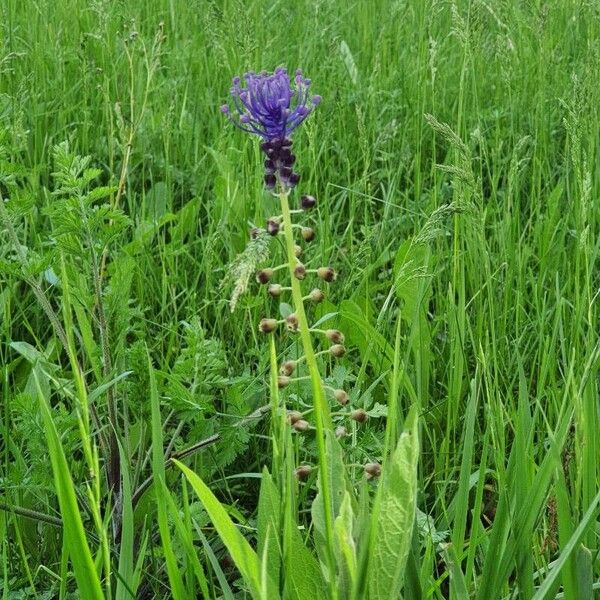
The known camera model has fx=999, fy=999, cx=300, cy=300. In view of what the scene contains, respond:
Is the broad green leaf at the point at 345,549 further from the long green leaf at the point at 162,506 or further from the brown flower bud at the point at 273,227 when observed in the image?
the brown flower bud at the point at 273,227

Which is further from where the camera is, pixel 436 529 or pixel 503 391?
pixel 503 391

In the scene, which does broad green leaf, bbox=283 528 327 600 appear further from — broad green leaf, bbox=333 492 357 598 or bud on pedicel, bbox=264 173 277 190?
bud on pedicel, bbox=264 173 277 190

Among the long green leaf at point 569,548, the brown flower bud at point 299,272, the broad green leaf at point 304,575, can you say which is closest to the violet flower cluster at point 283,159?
the brown flower bud at point 299,272

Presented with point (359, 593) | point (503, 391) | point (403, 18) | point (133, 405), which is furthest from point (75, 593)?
point (403, 18)

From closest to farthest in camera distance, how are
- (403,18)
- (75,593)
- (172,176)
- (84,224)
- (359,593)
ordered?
(359,593) → (75,593) → (84,224) → (172,176) → (403,18)

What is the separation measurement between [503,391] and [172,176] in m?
1.25

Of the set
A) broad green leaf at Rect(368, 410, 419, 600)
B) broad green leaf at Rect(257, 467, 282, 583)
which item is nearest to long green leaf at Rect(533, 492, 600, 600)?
broad green leaf at Rect(368, 410, 419, 600)

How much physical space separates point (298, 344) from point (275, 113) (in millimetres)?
689

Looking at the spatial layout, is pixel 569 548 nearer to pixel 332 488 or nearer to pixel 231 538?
pixel 332 488

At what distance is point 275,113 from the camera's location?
1.15 metres

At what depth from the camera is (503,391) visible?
76.2 inches

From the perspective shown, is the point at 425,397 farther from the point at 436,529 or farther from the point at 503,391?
the point at 436,529

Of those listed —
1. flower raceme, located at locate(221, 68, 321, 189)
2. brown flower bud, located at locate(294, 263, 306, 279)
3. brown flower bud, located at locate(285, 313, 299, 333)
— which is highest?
flower raceme, located at locate(221, 68, 321, 189)

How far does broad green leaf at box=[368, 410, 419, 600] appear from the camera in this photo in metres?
0.97
